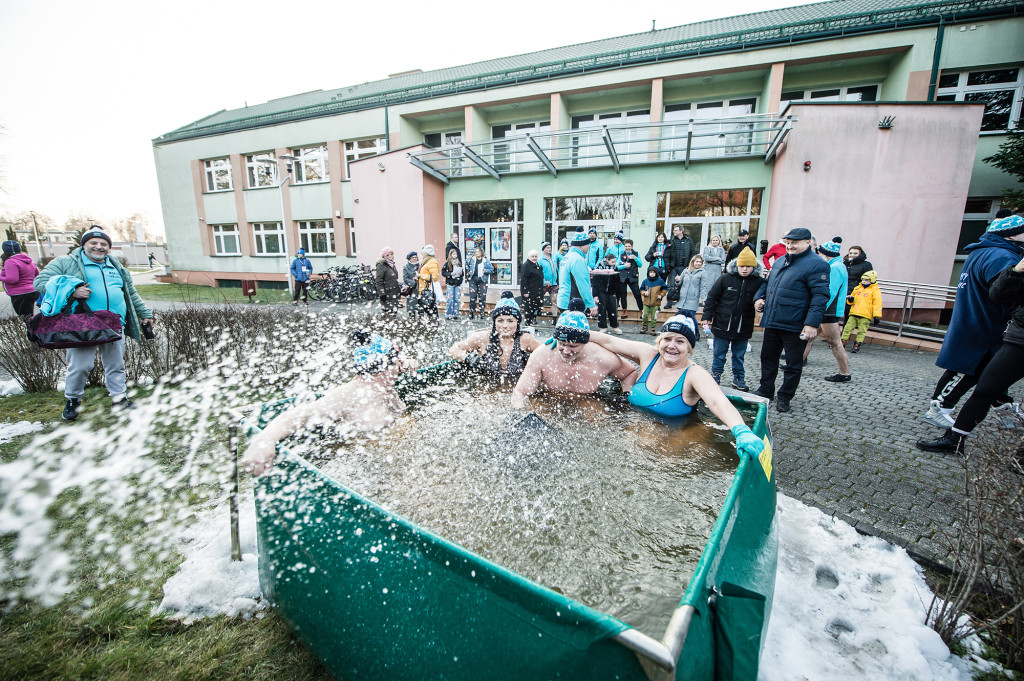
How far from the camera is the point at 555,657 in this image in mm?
1124

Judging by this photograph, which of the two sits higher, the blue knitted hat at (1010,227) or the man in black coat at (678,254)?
the blue knitted hat at (1010,227)

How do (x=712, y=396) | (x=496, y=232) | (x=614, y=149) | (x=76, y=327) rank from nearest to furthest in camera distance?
(x=712, y=396), (x=76, y=327), (x=614, y=149), (x=496, y=232)

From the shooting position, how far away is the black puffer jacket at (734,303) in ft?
17.8

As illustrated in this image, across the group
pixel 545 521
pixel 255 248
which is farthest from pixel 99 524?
pixel 255 248

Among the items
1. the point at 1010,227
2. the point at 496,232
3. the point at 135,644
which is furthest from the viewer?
the point at 496,232

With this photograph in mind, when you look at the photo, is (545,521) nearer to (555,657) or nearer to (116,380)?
(555,657)

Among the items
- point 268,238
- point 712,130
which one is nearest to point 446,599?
point 712,130

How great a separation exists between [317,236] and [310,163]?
11.6 feet

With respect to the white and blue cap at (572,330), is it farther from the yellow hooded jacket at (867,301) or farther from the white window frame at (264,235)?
the white window frame at (264,235)

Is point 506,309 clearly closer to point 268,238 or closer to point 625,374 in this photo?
point 625,374

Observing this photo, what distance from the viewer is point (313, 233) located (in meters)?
21.7

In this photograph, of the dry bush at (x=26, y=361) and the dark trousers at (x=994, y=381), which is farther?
the dry bush at (x=26, y=361)

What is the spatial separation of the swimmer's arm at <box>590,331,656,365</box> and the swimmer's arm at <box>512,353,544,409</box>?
0.61 m

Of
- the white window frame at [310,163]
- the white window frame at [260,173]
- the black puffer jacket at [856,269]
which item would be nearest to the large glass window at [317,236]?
the white window frame at [310,163]
